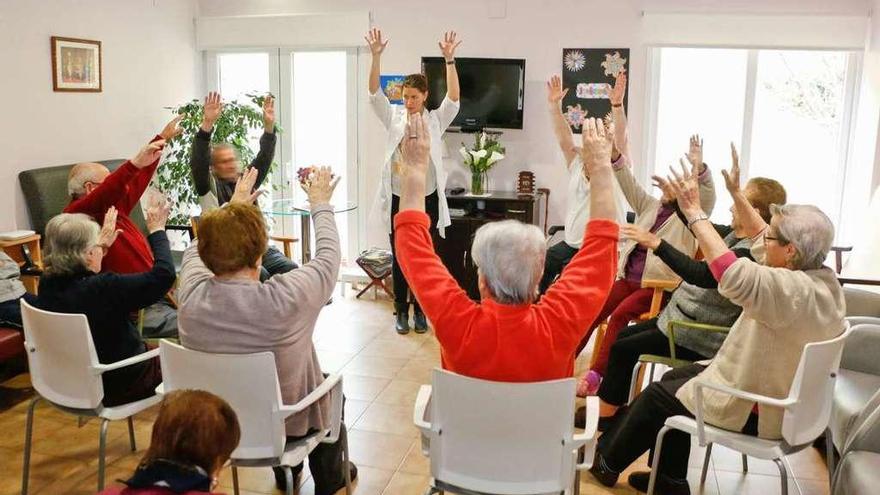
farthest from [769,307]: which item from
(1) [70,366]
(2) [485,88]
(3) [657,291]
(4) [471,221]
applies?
(2) [485,88]

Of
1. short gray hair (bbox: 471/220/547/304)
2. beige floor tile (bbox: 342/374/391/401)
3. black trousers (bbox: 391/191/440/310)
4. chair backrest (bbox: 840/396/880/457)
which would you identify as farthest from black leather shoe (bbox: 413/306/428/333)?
short gray hair (bbox: 471/220/547/304)

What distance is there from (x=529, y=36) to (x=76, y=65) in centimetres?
→ 334

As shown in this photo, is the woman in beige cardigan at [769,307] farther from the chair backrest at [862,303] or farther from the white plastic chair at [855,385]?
the chair backrest at [862,303]

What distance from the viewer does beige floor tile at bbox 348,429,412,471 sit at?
327 centimetres

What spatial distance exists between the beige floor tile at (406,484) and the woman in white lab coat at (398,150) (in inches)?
79.2

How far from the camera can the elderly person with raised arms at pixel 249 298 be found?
2.22 metres

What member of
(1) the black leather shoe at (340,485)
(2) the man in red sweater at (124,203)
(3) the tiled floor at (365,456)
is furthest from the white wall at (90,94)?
(1) the black leather shoe at (340,485)

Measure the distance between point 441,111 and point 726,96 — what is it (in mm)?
2334

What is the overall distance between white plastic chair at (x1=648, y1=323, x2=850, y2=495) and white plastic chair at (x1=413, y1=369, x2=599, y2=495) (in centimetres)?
61

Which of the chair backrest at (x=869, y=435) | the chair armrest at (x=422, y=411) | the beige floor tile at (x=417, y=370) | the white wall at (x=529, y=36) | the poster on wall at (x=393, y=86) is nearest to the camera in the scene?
the chair armrest at (x=422, y=411)

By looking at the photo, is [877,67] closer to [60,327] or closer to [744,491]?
[744,491]

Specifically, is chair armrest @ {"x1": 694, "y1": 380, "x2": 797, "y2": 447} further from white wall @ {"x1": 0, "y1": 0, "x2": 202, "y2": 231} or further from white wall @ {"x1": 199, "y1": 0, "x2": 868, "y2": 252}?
white wall @ {"x1": 0, "y1": 0, "x2": 202, "y2": 231}

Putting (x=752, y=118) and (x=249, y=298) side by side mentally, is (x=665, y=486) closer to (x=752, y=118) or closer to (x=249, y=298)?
(x=249, y=298)

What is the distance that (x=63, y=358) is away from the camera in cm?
261
